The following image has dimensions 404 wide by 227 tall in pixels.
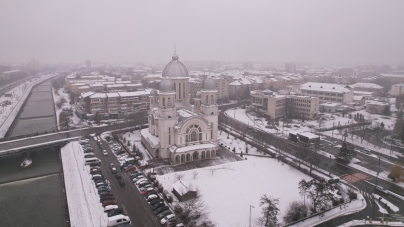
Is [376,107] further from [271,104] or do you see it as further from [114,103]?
[114,103]

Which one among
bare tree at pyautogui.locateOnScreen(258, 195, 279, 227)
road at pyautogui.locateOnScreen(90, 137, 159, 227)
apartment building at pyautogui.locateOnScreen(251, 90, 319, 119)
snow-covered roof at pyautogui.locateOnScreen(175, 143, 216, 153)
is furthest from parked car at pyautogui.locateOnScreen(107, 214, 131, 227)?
apartment building at pyautogui.locateOnScreen(251, 90, 319, 119)

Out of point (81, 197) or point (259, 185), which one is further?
point (259, 185)

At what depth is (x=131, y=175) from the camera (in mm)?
25969

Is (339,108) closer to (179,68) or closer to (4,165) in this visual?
(179,68)

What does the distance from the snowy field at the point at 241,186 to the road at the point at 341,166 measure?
371 centimetres

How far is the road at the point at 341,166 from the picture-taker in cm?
2033

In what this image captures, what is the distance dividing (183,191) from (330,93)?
51066mm

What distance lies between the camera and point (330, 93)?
205ft

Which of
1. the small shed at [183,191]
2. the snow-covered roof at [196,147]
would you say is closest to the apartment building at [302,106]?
the snow-covered roof at [196,147]

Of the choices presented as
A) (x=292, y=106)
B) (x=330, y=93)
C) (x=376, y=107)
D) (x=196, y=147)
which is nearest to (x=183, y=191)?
(x=196, y=147)

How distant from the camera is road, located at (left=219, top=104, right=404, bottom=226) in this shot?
66.7ft

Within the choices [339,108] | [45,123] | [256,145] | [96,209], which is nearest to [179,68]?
[256,145]

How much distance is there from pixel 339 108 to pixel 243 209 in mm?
44188

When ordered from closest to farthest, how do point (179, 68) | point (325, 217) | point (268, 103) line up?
point (325, 217) → point (179, 68) → point (268, 103)
